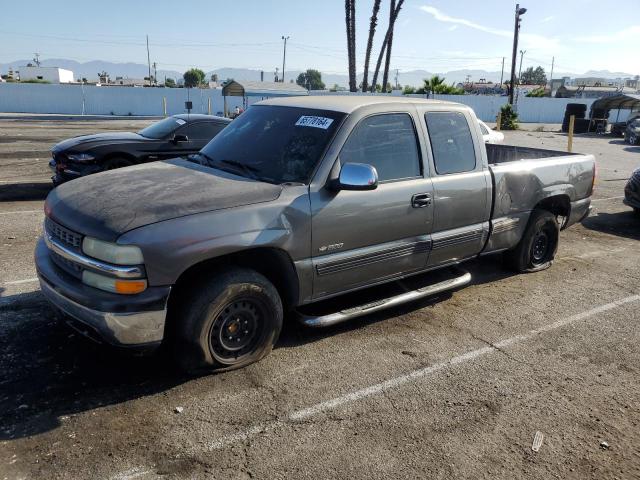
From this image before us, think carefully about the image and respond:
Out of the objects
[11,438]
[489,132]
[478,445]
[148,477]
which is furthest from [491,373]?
[489,132]

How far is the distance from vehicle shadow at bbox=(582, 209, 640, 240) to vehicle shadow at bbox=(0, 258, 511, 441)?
5935mm

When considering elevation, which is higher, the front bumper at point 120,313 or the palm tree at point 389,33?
the palm tree at point 389,33

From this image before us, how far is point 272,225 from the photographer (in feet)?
11.9

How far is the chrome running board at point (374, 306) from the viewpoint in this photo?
400cm

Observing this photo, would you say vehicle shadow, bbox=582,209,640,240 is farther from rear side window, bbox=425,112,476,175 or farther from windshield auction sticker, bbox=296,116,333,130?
windshield auction sticker, bbox=296,116,333,130

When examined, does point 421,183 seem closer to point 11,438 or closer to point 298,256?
point 298,256

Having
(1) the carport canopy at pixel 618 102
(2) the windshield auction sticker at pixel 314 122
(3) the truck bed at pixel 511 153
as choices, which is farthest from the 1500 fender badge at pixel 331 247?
(1) the carport canopy at pixel 618 102

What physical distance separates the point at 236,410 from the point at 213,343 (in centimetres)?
50

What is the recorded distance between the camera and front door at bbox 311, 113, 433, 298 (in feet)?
13.0

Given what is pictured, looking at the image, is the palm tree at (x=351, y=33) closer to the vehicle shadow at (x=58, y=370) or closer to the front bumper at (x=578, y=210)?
the front bumper at (x=578, y=210)

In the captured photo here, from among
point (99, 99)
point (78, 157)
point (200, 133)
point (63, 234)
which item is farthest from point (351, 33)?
point (63, 234)

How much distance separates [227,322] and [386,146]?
6.37 feet

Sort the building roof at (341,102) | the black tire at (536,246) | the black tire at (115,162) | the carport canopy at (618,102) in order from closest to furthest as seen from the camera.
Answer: the building roof at (341,102), the black tire at (536,246), the black tire at (115,162), the carport canopy at (618,102)

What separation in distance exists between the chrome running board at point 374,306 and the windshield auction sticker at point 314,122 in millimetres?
1465
